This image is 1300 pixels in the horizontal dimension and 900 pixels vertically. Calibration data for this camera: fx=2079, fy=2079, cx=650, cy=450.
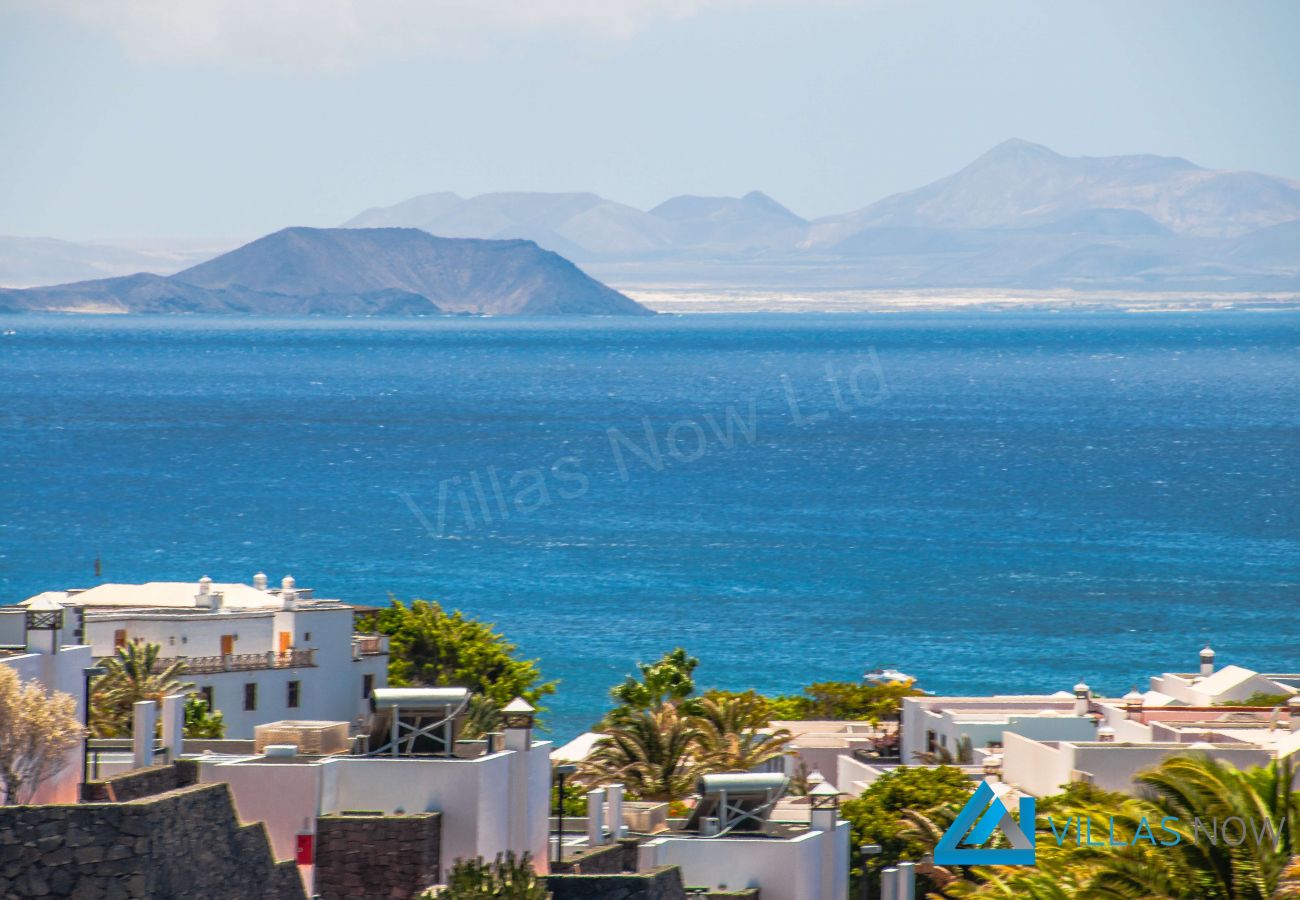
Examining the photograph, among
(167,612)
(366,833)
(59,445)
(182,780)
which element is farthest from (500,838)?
(59,445)

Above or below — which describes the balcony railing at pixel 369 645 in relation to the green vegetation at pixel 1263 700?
above

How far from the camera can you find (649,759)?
35688 millimetres

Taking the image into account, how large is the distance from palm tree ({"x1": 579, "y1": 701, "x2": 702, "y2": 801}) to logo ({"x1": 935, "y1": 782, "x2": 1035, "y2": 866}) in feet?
19.9

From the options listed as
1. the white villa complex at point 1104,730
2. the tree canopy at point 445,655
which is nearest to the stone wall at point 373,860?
the white villa complex at point 1104,730

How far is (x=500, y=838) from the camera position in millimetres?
19875

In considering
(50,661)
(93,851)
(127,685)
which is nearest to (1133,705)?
(127,685)

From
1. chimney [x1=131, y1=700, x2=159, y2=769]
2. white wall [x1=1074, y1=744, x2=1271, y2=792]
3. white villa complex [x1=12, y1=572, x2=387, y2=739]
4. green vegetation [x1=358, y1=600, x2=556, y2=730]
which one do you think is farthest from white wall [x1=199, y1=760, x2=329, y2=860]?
green vegetation [x1=358, y1=600, x2=556, y2=730]

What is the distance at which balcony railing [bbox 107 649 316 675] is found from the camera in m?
42.4

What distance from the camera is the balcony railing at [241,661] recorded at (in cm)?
4241

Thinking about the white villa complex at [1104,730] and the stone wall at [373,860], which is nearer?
the stone wall at [373,860]

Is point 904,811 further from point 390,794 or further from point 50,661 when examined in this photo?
point 50,661

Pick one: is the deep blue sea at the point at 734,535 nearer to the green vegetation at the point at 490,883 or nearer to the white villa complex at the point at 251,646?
the white villa complex at the point at 251,646

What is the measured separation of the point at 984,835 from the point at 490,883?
1292 centimetres

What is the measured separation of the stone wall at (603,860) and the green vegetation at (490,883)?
7.69ft
